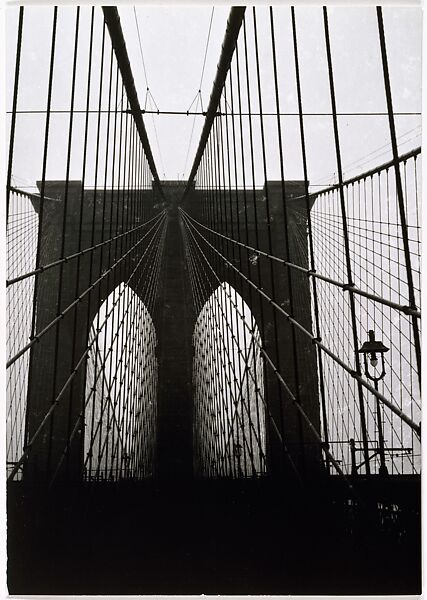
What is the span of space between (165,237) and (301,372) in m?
3.52

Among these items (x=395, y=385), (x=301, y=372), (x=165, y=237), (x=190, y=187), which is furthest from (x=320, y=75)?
(x=395, y=385)

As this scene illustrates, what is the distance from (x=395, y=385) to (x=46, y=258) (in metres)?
6.98

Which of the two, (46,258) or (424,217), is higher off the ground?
(46,258)

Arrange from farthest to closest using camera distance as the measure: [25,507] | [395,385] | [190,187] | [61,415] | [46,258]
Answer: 1. [395,385]
2. [190,187]
3. [46,258]
4. [61,415]
5. [25,507]

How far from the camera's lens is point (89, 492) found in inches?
78.6

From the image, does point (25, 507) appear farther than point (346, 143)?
No

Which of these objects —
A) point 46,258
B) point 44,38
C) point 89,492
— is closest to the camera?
point 89,492

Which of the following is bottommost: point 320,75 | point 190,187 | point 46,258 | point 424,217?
point 424,217

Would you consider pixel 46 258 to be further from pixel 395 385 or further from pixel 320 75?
pixel 395 385

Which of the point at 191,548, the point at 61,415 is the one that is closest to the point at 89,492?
the point at 191,548

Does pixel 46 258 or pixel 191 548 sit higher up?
pixel 46 258

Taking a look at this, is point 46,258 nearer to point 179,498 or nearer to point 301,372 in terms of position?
point 301,372

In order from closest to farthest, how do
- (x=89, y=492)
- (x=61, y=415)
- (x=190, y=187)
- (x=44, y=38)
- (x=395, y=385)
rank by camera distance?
(x=89, y=492) < (x=44, y=38) < (x=61, y=415) < (x=190, y=187) < (x=395, y=385)

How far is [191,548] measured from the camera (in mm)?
1732
